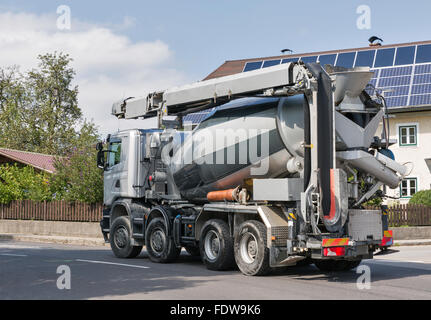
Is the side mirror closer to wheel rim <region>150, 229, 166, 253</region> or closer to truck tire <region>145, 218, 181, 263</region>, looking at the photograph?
truck tire <region>145, 218, 181, 263</region>

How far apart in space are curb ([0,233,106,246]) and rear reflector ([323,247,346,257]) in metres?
14.5

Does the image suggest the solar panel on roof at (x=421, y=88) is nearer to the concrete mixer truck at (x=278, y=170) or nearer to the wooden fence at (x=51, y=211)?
the wooden fence at (x=51, y=211)

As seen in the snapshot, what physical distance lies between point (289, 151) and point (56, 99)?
5307 cm

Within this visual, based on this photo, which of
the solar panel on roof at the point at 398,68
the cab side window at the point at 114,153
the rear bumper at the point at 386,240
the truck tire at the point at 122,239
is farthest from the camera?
the solar panel on roof at the point at 398,68

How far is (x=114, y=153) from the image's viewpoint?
683 inches

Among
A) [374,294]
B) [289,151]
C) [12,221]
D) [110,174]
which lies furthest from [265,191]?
[12,221]

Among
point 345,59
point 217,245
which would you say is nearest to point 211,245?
point 217,245

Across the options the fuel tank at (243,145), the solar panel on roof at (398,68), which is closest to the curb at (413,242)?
the solar panel on roof at (398,68)

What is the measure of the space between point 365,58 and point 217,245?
26.3 meters

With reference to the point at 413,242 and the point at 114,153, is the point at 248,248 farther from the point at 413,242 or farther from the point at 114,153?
the point at 413,242

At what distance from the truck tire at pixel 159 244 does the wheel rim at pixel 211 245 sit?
1.63 metres

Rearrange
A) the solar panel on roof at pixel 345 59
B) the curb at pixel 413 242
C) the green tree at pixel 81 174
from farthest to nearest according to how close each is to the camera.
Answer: the solar panel on roof at pixel 345 59 → the green tree at pixel 81 174 → the curb at pixel 413 242

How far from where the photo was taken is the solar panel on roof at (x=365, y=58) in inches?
1406
